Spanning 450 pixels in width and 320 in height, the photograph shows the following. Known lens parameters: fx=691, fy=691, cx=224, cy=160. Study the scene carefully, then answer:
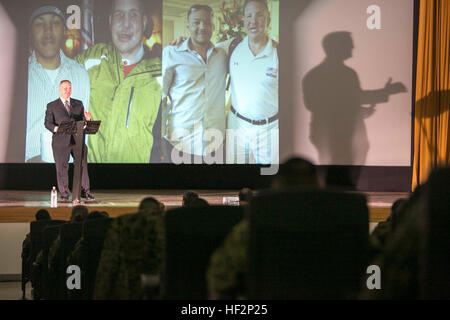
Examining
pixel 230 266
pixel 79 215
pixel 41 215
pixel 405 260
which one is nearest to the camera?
pixel 405 260

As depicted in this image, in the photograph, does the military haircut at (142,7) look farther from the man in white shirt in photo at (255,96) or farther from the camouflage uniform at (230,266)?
the camouflage uniform at (230,266)

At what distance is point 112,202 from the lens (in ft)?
25.0

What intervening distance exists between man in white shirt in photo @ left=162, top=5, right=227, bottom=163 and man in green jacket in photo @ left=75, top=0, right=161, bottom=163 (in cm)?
19

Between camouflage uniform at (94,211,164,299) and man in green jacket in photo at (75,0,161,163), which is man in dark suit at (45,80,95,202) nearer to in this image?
man in green jacket in photo at (75,0,161,163)

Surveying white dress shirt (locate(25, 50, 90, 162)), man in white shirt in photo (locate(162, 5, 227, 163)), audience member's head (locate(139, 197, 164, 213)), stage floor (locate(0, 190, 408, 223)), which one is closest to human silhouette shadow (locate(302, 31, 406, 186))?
stage floor (locate(0, 190, 408, 223))

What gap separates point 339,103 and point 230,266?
7849mm

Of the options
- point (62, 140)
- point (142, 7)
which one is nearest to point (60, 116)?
point (62, 140)

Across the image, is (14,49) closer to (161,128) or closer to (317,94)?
(161,128)

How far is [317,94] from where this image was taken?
9500 millimetres

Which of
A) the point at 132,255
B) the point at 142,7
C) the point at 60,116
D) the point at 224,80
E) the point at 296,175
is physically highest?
the point at 142,7

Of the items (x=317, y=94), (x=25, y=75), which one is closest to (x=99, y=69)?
(x=25, y=75)

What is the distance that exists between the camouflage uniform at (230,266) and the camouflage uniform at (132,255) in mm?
1027

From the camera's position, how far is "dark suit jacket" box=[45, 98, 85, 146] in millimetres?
7820

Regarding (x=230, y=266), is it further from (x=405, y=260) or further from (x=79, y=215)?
(x=79, y=215)
